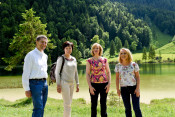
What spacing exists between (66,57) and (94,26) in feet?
571

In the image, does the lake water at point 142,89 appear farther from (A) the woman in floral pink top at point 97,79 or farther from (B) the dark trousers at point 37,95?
(B) the dark trousers at point 37,95

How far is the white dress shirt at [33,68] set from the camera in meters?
5.10

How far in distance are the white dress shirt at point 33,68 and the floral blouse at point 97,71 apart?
174 cm

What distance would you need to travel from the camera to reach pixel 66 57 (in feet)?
21.1

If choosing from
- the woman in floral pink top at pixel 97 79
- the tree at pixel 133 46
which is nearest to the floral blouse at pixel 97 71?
→ the woman in floral pink top at pixel 97 79

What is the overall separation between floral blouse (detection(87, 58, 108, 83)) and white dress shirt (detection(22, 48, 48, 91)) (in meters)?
1.74

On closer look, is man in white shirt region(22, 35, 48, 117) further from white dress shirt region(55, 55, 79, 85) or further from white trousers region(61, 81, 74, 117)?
white trousers region(61, 81, 74, 117)

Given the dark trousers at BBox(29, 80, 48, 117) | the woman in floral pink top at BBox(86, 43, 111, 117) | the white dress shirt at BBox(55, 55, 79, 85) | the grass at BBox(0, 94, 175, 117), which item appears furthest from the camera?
the grass at BBox(0, 94, 175, 117)

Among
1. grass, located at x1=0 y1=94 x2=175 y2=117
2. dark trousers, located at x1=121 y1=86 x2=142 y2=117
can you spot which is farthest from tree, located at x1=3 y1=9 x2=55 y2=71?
dark trousers, located at x1=121 y1=86 x2=142 y2=117

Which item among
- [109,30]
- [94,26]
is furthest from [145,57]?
[109,30]

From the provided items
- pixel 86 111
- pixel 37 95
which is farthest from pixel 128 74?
pixel 86 111

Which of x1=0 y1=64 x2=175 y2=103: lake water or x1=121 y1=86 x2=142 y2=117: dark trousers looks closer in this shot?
x1=121 y1=86 x2=142 y2=117: dark trousers

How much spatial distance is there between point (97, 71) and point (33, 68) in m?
2.24

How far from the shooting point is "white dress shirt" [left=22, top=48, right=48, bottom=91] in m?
5.10
